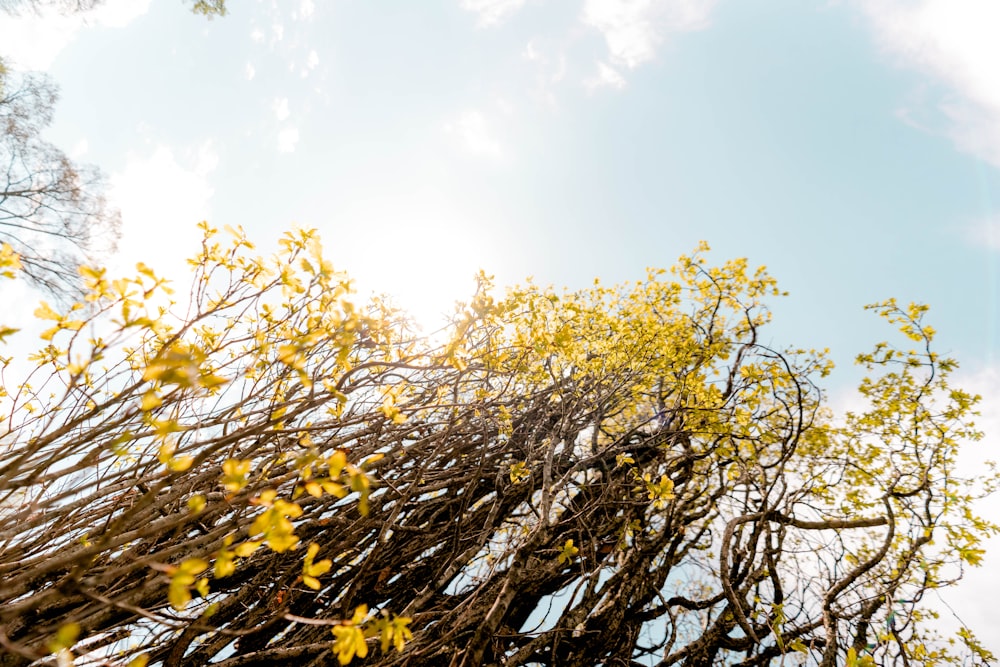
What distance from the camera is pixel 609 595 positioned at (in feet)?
14.1

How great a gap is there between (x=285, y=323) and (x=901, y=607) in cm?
537

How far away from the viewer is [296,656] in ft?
8.80

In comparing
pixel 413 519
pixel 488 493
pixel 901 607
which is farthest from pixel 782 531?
pixel 413 519

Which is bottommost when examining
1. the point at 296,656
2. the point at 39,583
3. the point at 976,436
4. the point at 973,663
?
the point at 39,583

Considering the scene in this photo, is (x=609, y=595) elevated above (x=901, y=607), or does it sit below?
below

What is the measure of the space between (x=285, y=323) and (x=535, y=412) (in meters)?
3.24

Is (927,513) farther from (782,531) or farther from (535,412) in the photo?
(535,412)

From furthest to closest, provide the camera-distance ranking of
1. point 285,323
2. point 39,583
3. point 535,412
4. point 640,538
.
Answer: point 535,412 → point 640,538 → point 39,583 → point 285,323

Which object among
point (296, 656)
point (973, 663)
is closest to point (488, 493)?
point (296, 656)

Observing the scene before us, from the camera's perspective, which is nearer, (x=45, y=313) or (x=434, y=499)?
(x=45, y=313)

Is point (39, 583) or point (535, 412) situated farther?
point (535, 412)

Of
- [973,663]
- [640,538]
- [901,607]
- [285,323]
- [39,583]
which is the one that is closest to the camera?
[285,323]

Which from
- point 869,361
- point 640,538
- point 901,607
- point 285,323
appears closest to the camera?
point 285,323

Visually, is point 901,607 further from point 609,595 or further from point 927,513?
point 609,595
